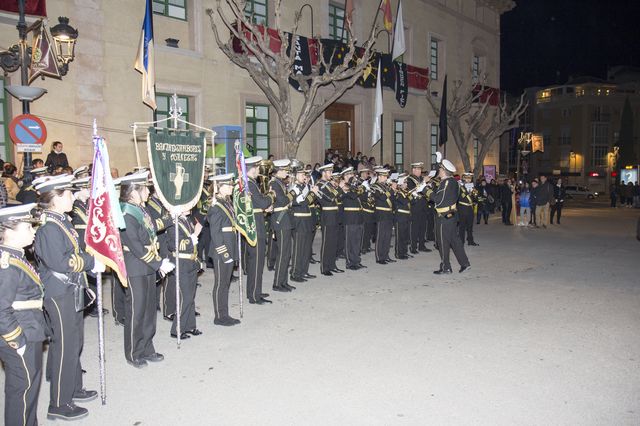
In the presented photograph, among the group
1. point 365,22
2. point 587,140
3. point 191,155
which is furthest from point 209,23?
point 587,140

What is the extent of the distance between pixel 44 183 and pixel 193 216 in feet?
20.8

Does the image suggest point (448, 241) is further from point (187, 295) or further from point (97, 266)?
point (97, 266)

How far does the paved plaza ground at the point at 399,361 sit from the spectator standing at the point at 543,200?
10758 mm

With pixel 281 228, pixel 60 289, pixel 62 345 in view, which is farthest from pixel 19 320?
pixel 281 228

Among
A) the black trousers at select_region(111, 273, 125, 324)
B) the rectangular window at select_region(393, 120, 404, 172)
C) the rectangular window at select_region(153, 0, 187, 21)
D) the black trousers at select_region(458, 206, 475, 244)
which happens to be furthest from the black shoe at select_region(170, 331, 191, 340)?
the rectangular window at select_region(393, 120, 404, 172)

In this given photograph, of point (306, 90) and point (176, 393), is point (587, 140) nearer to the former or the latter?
point (306, 90)

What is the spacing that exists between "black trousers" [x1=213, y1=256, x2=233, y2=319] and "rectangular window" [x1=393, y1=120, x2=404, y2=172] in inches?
775

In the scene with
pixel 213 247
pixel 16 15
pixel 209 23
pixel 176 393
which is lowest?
pixel 176 393

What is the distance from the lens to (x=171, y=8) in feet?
53.0

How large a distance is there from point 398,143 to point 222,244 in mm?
20359

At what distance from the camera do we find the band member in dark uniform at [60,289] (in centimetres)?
434

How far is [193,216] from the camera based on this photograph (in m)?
10.9

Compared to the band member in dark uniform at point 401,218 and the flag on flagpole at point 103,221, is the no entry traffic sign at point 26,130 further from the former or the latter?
the band member in dark uniform at point 401,218

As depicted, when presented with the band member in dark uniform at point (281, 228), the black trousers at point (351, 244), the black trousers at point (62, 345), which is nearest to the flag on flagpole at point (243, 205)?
the band member in dark uniform at point (281, 228)
